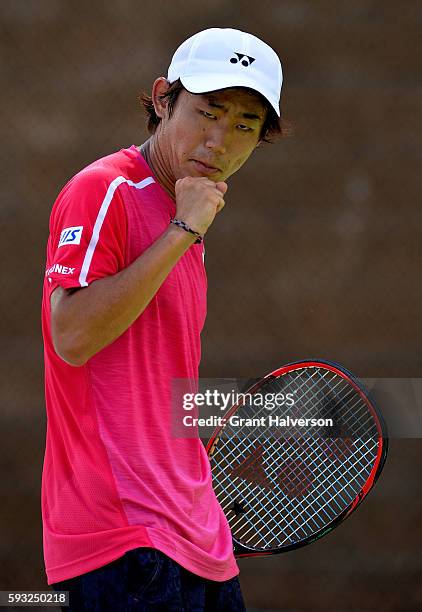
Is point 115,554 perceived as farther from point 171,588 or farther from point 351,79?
point 351,79

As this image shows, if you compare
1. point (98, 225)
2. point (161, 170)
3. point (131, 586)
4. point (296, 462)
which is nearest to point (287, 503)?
point (296, 462)

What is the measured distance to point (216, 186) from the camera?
1729 mm

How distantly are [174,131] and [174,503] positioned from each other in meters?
0.61

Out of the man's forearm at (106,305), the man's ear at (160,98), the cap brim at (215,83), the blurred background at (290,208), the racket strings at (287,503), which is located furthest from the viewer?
the blurred background at (290,208)

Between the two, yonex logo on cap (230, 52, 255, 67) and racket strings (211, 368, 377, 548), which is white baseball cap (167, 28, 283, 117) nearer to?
yonex logo on cap (230, 52, 255, 67)

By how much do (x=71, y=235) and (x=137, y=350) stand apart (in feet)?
0.69

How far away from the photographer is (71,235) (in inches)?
62.7

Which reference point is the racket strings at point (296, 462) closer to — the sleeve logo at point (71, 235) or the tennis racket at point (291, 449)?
the tennis racket at point (291, 449)

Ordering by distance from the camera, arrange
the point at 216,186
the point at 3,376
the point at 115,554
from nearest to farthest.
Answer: the point at 115,554 → the point at 216,186 → the point at 3,376

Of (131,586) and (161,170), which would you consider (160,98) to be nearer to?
(161,170)

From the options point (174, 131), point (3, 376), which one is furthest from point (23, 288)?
point (174, 131)

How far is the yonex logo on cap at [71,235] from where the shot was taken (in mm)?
1583

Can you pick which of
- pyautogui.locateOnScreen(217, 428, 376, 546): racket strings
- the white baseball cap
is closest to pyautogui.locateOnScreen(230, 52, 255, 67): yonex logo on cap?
the white baseball cap

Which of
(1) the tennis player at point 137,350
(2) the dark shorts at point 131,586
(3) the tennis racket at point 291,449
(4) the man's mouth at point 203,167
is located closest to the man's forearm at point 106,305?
(1) the tennis player at point 137,350
